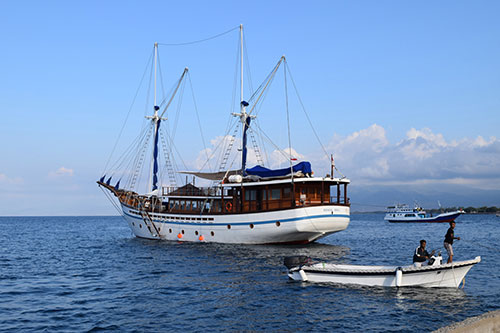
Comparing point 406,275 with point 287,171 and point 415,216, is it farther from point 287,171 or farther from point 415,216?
point 415,216

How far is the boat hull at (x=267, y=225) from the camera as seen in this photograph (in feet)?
110

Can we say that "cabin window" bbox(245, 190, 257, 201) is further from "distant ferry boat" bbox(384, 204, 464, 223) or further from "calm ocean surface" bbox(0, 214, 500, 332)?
"distant ferry boat" bbox(384, 204, 464, 223)

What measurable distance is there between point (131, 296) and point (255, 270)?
312 inches

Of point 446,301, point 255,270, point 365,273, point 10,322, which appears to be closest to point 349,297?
point 365,273

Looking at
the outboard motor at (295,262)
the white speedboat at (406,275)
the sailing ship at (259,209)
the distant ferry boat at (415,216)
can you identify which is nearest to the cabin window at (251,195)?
the sailing ship at (259,209)

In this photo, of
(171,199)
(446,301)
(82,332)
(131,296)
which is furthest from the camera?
(171,199)

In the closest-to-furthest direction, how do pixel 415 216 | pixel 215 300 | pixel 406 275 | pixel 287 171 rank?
pixel 215 300 < pixel 406 275 < pixel 287 171 < pixel 415 216

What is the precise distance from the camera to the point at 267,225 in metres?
34.6

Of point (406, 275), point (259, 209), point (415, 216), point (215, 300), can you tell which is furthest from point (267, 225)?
point (415, 216)

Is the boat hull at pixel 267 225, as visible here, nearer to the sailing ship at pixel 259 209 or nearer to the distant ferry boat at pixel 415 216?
the sailing ship at pixel 259 209

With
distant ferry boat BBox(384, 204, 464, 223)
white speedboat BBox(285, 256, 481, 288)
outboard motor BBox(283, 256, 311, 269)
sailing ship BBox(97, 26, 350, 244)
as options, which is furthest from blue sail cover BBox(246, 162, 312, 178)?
distant ferry boat BBox(384, 204, 464, 223)

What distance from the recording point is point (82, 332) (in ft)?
47.0

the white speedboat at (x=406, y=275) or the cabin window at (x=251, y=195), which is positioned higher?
the cabin window at (x=251, y=195)

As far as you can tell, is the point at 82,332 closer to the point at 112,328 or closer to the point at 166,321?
the point at 112,328
